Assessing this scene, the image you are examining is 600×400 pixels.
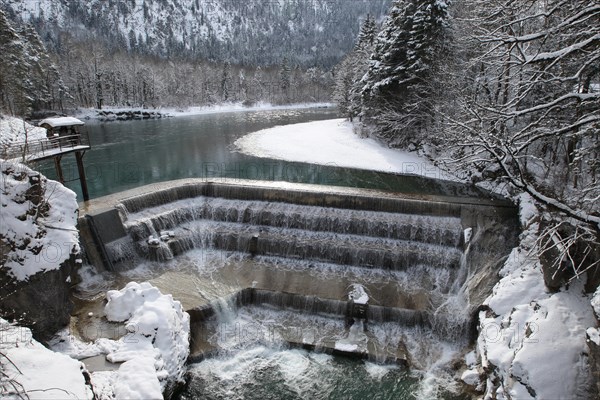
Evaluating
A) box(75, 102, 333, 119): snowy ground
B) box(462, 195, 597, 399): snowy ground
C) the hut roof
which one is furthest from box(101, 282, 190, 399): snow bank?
box(75, 102, 333, 119): snowy ground

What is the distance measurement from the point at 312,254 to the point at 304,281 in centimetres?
163

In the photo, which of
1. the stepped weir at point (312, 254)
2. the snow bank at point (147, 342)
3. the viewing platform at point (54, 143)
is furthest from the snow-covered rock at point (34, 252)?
the viewing platform at point (54, 143)

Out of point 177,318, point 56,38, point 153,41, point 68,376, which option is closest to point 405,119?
point 177,318

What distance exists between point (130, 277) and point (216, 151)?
753 inches

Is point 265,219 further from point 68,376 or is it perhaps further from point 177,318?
point 68,376

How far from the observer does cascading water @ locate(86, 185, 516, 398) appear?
10719 millimetres

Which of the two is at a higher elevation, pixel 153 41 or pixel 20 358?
pixel 153 41

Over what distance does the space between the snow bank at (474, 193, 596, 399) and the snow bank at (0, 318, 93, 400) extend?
7.77 m

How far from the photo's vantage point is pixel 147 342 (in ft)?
31.6

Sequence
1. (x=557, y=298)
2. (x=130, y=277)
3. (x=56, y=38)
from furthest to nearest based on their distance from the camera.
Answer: (x=56, y=38) → (x=130, y=277) → (x=557, y=298)

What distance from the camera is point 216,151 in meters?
31.7

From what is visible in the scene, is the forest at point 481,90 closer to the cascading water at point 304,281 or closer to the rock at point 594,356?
the rock at point 594,356

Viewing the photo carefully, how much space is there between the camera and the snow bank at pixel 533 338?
7.63m

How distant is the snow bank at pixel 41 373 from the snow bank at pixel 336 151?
20584mm
